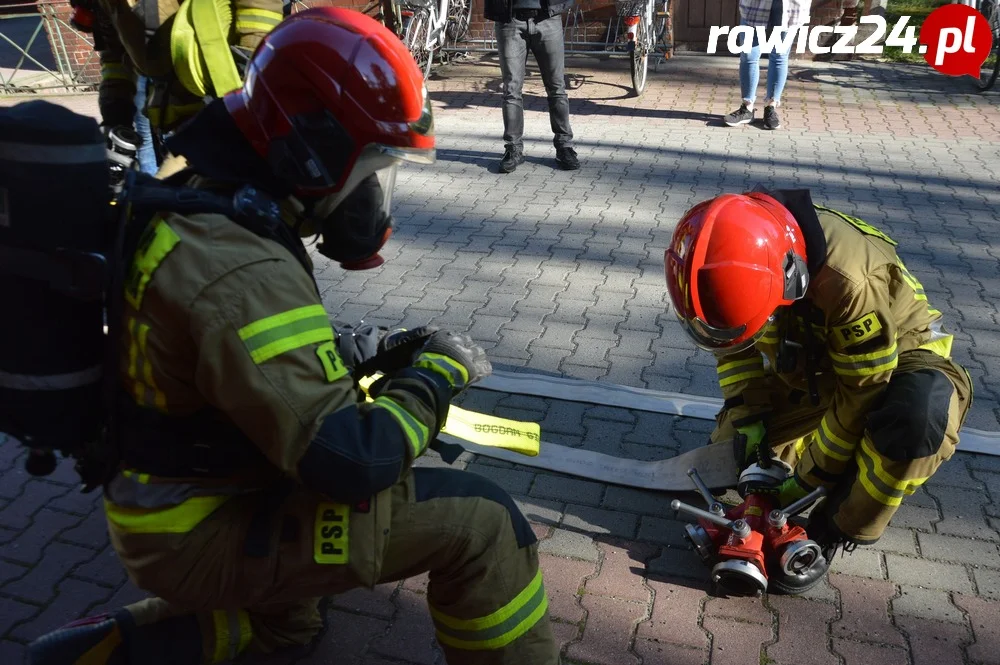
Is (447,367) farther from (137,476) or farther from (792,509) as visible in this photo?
(792,509)

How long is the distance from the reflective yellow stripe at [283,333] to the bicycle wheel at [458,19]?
401 inches

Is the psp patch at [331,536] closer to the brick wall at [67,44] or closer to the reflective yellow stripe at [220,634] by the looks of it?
the reflective yellow stripe at [220,634]

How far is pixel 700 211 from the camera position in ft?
8.51

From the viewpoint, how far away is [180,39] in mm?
3648

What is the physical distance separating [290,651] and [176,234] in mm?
1465

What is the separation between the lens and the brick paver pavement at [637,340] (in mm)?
2654

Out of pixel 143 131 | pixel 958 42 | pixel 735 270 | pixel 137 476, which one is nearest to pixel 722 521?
pixel 735 270

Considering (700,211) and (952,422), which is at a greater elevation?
(700,211)

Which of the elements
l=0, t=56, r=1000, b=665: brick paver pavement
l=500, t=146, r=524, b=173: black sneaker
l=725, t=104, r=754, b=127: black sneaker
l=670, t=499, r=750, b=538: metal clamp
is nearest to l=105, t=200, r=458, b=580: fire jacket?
l=0, t=56, r=1000, b=665: brick paver pavement

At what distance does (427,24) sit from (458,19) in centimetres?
125

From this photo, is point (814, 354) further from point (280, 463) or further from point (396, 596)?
point (280, 463)

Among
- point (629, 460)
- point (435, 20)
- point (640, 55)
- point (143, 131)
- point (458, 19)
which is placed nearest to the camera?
point (629, 460)

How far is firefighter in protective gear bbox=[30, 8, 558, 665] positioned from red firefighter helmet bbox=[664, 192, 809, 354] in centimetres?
72

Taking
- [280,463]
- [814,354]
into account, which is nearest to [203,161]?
[280,463]
